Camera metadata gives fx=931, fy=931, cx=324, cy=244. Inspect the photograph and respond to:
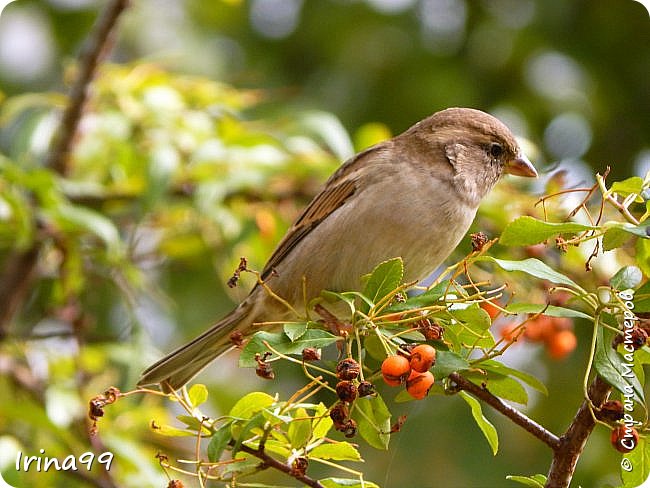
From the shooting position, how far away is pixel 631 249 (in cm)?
241

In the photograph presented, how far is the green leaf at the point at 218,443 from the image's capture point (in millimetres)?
1834

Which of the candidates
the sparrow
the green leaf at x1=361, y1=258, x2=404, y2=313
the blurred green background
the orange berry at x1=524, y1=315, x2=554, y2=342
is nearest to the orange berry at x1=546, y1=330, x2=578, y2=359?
the orange berry at x1=524, y1=315, x2=554, y2=342

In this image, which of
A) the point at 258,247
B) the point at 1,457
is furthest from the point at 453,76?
the point at 1,457

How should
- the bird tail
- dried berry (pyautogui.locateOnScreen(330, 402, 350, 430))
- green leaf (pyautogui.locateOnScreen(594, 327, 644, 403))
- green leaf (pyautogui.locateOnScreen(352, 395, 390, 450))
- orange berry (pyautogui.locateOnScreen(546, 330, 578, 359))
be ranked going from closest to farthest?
green leaf (pyautogui.locateOnScreen(594, 327, 644, 403))
dried berry (pyautogui.locateOnScreen(330, 402, 350, 430))
green leaf (pyautogui.locateOnScreen(352, 395, 390, 450))
the bird tail
orange berry (pyautogui.locateOnScreen(546, 330, 578, 359))

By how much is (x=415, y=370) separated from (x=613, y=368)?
1.24ft

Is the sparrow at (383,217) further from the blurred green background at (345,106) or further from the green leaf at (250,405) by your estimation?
the green leaf at (250,405)

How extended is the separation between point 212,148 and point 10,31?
8.53 feet

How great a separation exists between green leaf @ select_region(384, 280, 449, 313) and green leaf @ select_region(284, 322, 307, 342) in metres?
0.19

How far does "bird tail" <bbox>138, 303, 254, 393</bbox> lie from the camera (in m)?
2.81

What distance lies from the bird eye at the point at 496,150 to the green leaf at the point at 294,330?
1.41m

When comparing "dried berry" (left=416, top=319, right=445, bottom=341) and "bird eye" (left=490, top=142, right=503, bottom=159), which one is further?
"bird eye" (left=490, top=142, right=503, bottom=159)

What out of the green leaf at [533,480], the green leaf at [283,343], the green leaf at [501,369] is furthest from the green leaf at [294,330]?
the green leaf at [533,480]

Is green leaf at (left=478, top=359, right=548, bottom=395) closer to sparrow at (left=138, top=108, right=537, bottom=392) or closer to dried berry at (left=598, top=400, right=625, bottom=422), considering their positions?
dried berry at (left=598, top=400, right=625, bottom=422)

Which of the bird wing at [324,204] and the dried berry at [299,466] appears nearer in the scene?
the dried berry at [299,466]
